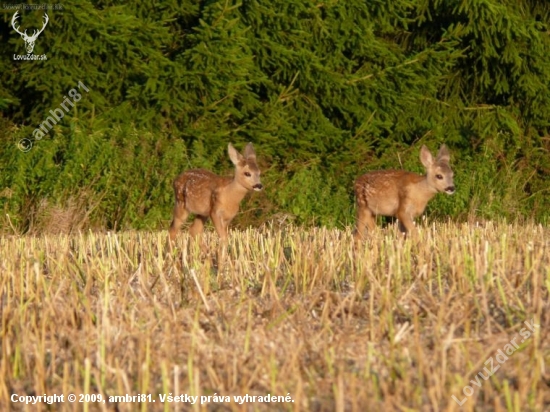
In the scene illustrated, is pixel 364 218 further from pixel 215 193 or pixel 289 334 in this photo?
pixel 289 334

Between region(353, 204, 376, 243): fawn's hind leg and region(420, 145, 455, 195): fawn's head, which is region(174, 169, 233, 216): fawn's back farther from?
region(420, 145, 455, 195): fawn's head

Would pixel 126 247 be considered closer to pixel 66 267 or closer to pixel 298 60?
pixel 66 267

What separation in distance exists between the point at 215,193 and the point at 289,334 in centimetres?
650

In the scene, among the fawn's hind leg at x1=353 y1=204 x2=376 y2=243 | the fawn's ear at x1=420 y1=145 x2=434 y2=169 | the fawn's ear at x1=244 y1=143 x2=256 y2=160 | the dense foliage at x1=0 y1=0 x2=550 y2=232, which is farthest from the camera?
the dense foliage at x1=0 y1=0 x2=550 y2=232

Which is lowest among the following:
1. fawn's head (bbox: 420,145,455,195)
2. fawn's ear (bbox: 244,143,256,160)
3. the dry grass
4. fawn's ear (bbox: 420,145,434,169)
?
the dry grass

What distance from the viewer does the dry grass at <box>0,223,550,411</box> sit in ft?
13.1

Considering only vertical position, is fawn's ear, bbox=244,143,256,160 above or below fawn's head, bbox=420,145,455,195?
above

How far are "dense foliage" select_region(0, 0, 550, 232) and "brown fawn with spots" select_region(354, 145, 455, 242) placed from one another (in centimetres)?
→ 336

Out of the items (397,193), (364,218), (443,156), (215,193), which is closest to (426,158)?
(443,156)

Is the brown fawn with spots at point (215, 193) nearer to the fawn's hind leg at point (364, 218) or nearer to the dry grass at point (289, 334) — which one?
the fawn's hind leg at point (364, 218)

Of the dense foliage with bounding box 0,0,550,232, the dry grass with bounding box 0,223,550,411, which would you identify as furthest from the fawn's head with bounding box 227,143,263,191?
the dry grass with bounding box 0,223,550,411

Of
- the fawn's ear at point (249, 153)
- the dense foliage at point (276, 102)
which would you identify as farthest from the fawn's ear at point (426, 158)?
the dense foliage at point (276, 102)

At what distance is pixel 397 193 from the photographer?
1071 cm

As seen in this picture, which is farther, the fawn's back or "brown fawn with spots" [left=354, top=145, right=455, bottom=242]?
the fawn's back
